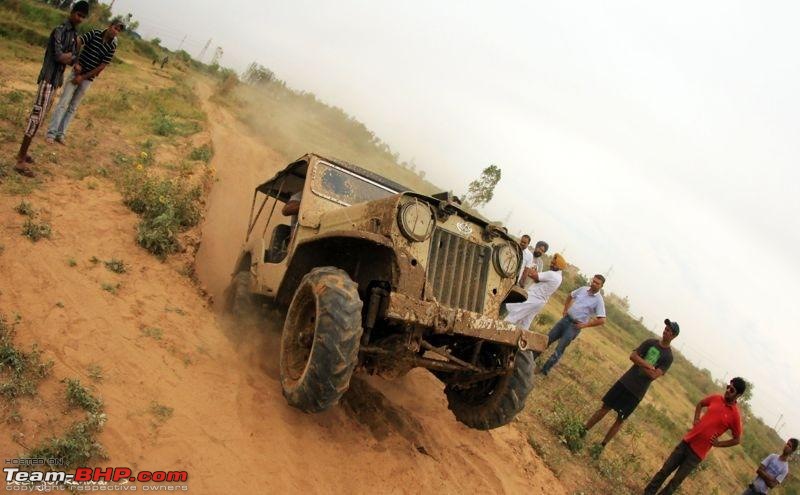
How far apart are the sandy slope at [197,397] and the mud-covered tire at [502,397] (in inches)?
20.0

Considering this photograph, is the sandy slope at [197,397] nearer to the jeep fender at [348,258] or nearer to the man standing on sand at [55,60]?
the man standing on sand at [55,60]

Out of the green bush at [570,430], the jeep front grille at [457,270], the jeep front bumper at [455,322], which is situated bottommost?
the green bush at [570,430]

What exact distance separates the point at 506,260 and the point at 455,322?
1.03 meters

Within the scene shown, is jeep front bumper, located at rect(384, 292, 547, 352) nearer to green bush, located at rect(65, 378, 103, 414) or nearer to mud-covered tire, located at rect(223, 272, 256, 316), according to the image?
green bush, located at rect(65, 378, 103, 414)

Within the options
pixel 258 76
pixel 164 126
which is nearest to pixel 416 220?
pixel 164 126

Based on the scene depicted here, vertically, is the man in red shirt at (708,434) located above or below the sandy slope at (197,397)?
above

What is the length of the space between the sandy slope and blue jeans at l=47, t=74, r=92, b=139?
1.21 meters

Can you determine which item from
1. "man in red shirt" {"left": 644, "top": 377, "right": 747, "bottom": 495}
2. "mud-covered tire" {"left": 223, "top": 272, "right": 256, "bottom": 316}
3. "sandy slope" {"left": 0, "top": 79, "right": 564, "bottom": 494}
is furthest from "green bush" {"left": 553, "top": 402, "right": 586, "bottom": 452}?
"mud-covered tire" {"left": 223, "top": 272, "right": 256, "bottom": 316}

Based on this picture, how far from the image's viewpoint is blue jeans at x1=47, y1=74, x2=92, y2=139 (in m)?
6.68

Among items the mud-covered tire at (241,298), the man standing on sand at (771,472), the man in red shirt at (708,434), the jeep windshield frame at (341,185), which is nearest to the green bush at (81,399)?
the mud-covered tire at (241,298)

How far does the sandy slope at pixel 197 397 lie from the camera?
3188 millimetres

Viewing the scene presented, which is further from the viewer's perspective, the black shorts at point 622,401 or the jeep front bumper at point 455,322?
the black shorts at point 622,401

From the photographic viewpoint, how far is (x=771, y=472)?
652 cm

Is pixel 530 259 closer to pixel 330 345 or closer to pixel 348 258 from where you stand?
pixel 348 258
